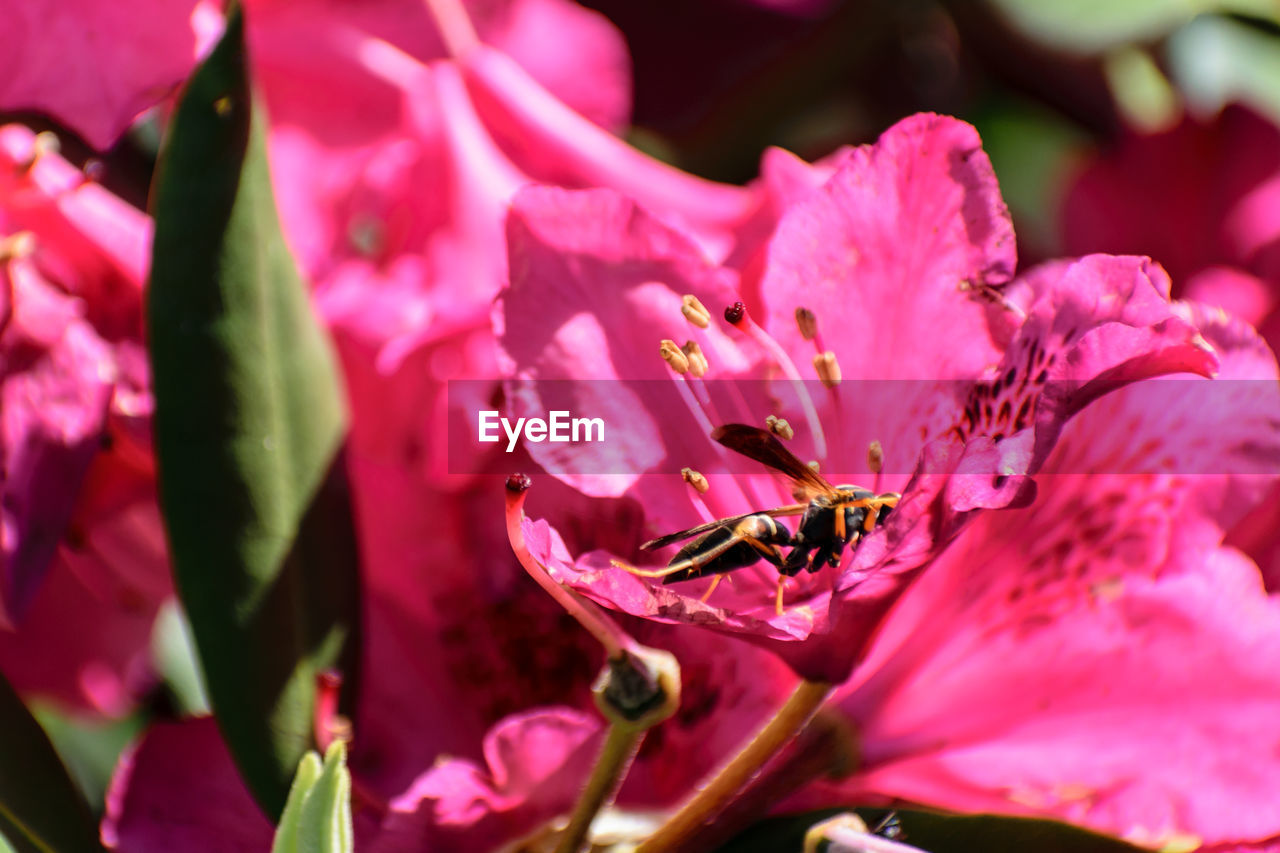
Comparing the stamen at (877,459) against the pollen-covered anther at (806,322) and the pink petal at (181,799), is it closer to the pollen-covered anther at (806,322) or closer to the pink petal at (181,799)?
the pollen-covered anther at (806,322)

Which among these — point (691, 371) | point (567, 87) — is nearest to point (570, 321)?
point (691, 371)

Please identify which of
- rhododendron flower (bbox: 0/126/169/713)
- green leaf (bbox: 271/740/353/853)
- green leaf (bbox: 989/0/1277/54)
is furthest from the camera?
green leaf (bbox: 989/0/1277/54)

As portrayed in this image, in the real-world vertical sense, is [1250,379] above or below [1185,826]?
above

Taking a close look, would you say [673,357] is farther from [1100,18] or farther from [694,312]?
[1100,18]

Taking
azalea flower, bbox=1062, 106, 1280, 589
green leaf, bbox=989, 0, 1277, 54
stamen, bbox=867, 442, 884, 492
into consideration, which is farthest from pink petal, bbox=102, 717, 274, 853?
green leaf, bbox=989, 0, 1277, 54

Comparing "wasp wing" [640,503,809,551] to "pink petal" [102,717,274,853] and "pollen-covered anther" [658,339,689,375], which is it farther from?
"pink petal" [102,717,274,853]

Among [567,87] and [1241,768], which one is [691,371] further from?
[567,87]
